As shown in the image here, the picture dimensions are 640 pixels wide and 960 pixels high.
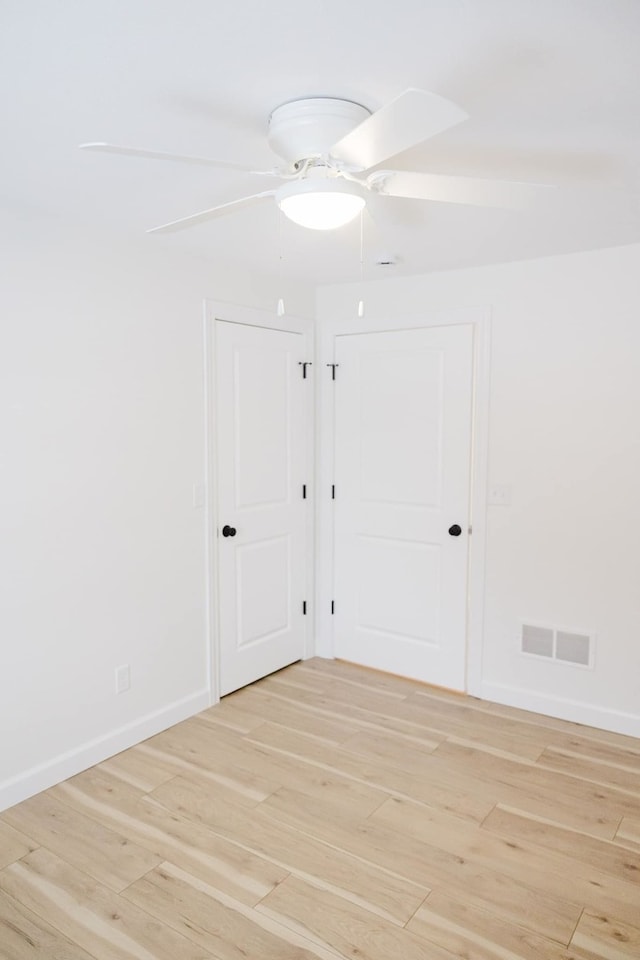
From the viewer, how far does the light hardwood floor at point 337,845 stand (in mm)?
1961

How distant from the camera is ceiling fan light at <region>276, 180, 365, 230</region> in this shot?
1603 mm

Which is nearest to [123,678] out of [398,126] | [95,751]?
[95,751]

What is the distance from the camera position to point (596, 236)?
9.46ft

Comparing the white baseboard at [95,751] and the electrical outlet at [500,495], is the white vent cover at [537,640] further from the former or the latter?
the white baseboard at [95,751]

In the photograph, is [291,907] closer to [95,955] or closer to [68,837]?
[95,955]

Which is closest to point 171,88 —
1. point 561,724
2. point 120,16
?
point 120,16

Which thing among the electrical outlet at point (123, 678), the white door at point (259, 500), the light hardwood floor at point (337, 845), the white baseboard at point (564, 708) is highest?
the white door at point (259, 500)

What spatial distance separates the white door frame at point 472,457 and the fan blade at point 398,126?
209 centimetres

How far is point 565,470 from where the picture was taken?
10.7 feet

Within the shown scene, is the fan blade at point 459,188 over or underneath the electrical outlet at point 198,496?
over

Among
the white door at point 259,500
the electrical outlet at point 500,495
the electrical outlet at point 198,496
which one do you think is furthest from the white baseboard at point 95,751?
the electrical outlet at point 500,495

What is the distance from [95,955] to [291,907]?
0.60 meters

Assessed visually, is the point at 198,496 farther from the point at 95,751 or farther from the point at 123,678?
the point at 95,751

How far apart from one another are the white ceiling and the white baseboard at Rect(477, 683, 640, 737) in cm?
236
